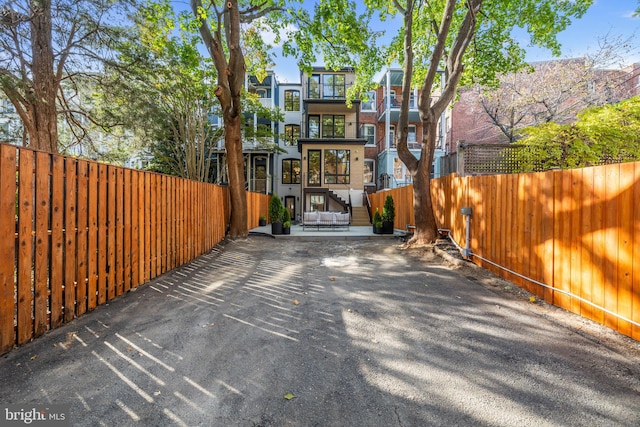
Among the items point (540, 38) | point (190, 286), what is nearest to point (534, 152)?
point (540, 38)

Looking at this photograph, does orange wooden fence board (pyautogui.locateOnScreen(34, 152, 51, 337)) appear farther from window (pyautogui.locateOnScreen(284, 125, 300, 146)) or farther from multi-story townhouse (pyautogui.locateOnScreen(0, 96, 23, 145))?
window (pyautogui.locateOnScreen(284, 125, 300, 146))

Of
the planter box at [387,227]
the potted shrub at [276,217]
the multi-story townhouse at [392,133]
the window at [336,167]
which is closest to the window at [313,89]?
the window at [336,167]

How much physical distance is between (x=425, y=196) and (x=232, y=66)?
754 cm

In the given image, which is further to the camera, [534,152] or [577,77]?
[577,77]

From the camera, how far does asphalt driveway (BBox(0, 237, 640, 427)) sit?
6.73ft

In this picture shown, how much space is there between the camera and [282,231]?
11.8 meters

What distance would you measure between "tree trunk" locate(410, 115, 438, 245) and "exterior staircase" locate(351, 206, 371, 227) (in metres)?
8.94

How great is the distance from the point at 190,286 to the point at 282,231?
673 centimetres

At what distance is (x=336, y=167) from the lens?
20.5 meters

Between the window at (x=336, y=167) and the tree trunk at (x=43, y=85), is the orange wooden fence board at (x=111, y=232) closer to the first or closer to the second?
the tree trunk at (x=43, y=85)

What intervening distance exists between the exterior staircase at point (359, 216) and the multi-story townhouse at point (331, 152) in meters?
0.84

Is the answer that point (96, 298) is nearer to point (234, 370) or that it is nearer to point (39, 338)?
point (39, 338)

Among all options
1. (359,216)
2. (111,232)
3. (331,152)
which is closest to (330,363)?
(111,232)
